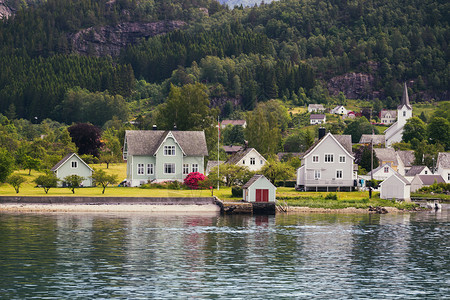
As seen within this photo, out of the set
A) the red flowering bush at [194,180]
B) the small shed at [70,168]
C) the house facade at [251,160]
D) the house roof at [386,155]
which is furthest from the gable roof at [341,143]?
the house roof at [386,155]

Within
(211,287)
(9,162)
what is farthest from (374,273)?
(9,162)

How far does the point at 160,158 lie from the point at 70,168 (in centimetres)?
1346

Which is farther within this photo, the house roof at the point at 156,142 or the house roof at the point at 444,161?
the house roof at the point at 444,161

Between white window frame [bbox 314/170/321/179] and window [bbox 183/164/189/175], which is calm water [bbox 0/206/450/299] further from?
window [bbox 183/164/189/175]

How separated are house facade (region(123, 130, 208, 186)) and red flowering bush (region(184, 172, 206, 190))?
15.1 ft

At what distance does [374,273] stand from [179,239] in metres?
19.1

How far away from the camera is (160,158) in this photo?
3957 inches

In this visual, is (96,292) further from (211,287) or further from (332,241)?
(332,241)

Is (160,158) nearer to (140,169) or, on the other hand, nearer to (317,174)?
(140,169)

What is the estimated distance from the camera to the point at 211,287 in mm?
39750

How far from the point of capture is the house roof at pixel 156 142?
101188 mm

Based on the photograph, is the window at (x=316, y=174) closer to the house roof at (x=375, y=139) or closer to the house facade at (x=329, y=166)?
the house facade at (x=329, y=166)

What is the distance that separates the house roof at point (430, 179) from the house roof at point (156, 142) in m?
37.7

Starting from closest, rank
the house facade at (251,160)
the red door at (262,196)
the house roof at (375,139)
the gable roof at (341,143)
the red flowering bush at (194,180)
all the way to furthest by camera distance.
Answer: the red door at (262,196) → the red flowering bush at (194,180) → the gable roof at (341,143) → the house facade at (251,160) → the house roof at (375,139)
